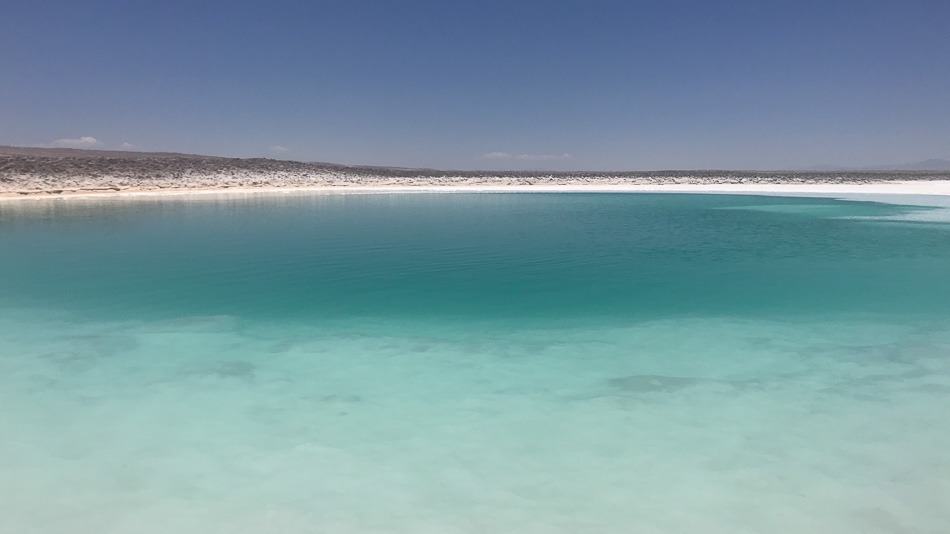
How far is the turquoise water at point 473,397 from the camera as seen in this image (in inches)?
151

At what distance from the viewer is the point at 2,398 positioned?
5.48m

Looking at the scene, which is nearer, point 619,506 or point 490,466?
point 619,506

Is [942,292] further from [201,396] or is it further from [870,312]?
[201,396]

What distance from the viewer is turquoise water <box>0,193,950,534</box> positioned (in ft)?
12.6

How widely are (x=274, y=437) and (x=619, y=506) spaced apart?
264 cm

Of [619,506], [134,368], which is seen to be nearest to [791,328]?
[619,506]

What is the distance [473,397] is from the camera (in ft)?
18.3

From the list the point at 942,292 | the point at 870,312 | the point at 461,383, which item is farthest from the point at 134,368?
the point at 942,292

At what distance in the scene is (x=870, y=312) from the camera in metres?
8.53

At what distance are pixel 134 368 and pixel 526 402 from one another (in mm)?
4055

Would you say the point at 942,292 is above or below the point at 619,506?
above

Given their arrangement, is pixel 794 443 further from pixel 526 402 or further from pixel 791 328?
pixel 791 328

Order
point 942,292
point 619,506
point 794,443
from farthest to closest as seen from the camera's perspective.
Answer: point 942,292 → point 794,443 → point 619,506

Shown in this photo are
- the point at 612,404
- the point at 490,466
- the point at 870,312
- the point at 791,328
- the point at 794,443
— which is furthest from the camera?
the point at 870,312
